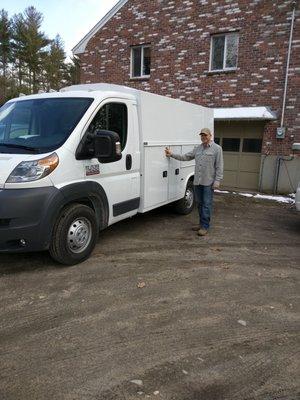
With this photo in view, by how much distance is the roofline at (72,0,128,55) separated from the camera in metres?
15.7

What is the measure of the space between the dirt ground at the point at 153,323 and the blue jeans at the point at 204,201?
0.67 metres

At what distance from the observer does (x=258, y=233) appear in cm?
747

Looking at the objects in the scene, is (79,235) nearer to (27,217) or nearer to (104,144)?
(27,217)

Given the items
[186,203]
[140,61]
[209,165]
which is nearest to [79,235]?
[209,165]

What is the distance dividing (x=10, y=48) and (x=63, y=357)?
133 ft

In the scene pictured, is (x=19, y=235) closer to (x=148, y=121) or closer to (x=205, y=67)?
(x=148, y=121)

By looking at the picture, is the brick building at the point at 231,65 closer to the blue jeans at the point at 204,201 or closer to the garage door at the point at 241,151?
the garage door at the point at 241,151

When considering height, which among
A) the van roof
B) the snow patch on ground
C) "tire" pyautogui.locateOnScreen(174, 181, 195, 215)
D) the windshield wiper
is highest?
the van roof

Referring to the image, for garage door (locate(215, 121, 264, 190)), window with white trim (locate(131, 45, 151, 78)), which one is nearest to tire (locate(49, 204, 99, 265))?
garage door (locate(215, 121, 264, 190))

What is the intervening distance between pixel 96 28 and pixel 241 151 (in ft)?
27.3

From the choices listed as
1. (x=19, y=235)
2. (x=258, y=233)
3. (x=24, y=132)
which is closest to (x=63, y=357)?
(x=19, y=235)

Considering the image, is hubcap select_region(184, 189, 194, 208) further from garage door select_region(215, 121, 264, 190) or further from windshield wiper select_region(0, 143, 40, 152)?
garage door select_region(215, 121, 264, 190)

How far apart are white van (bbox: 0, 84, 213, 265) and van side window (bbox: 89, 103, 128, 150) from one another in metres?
0.01

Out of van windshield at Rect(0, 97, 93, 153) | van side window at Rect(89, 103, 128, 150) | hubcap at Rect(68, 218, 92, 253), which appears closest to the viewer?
van windshield at Rect(0, 97, 93, 153)
